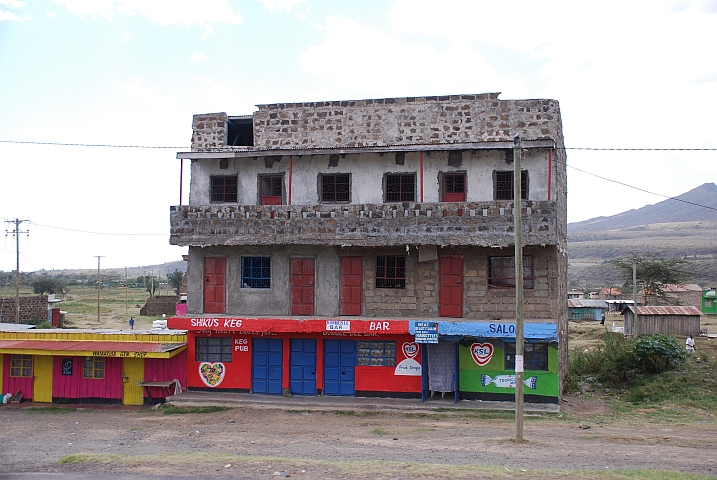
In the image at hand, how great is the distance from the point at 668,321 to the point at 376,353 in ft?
69.7

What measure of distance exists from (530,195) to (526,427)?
737 cm

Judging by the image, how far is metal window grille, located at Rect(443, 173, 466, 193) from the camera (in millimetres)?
20672

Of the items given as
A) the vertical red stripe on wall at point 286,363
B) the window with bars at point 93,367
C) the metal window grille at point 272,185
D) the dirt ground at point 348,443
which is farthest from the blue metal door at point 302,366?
the window with bars at point 93,367

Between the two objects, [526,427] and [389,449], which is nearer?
[389,449]

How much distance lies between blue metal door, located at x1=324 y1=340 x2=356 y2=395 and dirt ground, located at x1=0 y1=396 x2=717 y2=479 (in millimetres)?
1597

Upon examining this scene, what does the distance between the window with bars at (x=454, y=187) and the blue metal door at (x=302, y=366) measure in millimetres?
6857

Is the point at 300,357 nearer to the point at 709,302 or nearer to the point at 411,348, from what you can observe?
the point at 411,348

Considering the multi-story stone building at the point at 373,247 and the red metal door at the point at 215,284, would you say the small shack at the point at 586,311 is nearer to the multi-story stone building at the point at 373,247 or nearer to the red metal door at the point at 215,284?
the multi-story stone building at the point at 373,247

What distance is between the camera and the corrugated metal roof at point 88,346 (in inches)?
827

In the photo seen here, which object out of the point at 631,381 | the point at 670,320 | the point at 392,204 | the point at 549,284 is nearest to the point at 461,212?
the point at 392,204

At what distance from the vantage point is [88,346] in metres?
21.5

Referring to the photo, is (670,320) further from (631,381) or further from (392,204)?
(392,204)

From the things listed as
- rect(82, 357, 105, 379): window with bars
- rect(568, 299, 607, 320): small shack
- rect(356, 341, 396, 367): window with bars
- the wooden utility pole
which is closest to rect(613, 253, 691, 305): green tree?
rect(568, 299, 607, 320): small shack

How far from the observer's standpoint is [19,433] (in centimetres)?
1795
